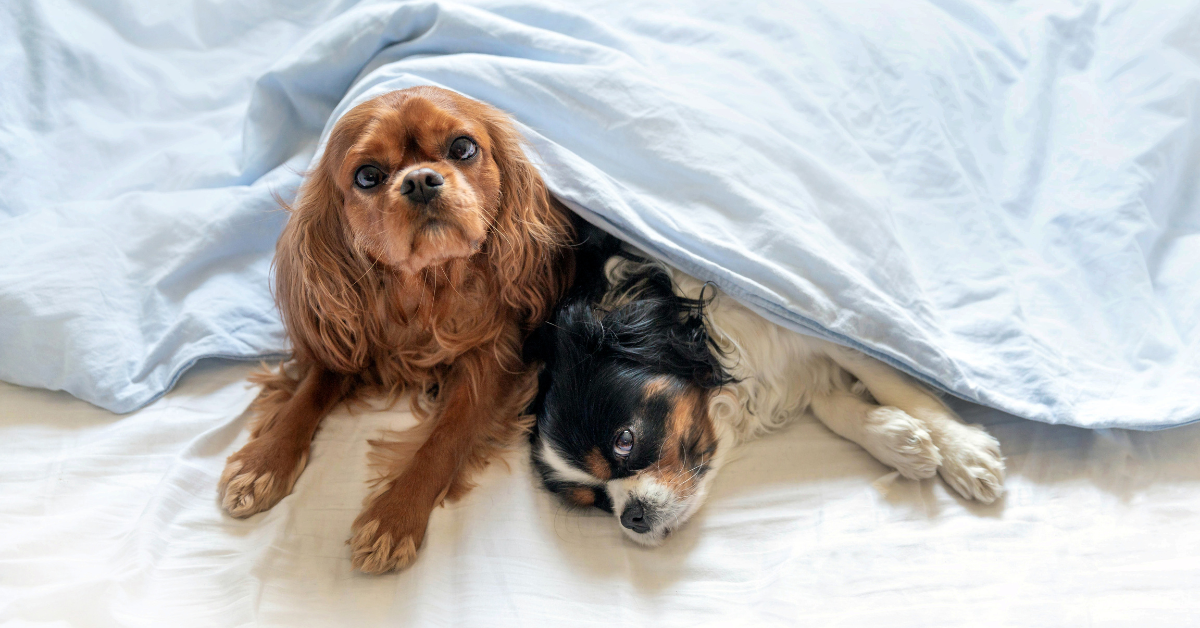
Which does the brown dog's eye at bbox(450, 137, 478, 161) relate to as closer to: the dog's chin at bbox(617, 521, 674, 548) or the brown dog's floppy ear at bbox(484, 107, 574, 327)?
the brown dog's floppy ear at bbox(484, 107, 574, 327)

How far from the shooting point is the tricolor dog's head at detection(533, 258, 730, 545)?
140 cm

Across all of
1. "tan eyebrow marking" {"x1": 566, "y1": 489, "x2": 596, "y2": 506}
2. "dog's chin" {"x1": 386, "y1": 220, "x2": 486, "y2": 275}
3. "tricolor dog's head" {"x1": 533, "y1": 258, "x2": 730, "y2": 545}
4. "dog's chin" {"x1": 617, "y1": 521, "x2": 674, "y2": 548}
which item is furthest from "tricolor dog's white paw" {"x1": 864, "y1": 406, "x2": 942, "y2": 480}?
"dog's chin" {"x1": 386, "y1": 220, "x2": 486, "y2": 275}

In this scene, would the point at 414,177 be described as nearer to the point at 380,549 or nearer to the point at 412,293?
the point at 412,293

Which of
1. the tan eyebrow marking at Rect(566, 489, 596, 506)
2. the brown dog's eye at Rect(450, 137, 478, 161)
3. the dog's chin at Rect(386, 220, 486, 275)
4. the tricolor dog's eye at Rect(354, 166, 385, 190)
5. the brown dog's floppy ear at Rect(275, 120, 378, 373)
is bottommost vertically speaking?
the tan eyebrow marking at Rect(566, 489, 596, 506)

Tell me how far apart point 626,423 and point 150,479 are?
3.15 feet

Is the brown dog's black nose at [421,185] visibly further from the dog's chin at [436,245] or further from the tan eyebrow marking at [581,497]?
the tan eyebrow marking at [581,497]

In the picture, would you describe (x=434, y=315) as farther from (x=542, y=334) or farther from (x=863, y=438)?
(x=863, y=438)

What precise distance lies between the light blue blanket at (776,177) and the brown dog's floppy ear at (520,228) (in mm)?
62

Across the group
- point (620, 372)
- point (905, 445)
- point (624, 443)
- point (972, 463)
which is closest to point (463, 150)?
point (620, 372)

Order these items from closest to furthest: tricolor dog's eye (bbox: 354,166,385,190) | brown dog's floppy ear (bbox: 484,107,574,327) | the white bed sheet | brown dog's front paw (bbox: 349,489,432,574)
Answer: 1. the white bed sheet
2. brown dog's front paw (bbox: 349,489,432,574)
3. tricolor dog's eye (bbox: 354,166,385,190)
4. brown dog's floppy ear (bbox: 484,107,574,327)

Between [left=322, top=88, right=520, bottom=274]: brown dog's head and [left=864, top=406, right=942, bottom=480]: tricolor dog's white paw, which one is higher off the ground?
[left=322, top=88, right=520, bottom=274]: brown dog's head

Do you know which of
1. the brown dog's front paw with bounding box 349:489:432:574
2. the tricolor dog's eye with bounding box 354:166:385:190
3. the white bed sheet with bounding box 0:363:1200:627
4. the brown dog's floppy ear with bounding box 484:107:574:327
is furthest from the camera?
the brown dog's floppy ear with bounding box 484:107:574:327

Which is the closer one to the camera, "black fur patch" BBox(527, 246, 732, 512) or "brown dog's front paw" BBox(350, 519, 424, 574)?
"brown dog's front paw" BBox(350, 519, 424, 574)

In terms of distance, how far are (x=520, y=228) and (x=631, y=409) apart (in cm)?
44
